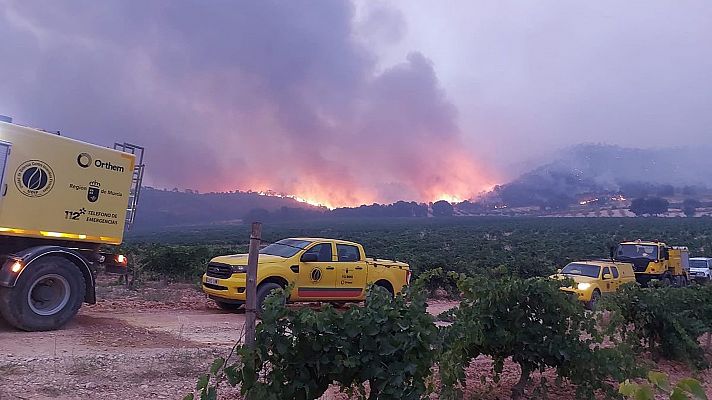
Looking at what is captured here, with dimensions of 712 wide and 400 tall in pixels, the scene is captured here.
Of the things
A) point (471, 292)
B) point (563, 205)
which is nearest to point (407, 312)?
point (471, 292)

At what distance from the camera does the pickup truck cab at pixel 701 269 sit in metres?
25.3

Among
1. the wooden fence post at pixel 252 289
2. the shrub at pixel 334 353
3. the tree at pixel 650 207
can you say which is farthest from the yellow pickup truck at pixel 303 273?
the tree at pixel 650 207

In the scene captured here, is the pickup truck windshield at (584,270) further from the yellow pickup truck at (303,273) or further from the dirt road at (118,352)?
the dirt road at (118,352)

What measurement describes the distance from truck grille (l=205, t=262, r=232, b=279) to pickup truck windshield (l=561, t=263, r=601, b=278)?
34.6ft

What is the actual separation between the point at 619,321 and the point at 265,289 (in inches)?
282

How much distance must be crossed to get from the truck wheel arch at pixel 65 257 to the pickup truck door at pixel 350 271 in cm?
535

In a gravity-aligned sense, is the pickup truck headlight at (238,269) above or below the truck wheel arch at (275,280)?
above

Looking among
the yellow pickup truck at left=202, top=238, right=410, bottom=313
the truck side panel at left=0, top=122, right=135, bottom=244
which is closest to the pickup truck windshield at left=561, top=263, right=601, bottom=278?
the yellow pickup truck at left=202, top=238, right=410, bottom=313

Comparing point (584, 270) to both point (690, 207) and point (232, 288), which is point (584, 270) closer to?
point (232, 288)

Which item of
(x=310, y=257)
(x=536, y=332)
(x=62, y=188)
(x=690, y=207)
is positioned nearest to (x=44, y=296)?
(x=62, y=188)

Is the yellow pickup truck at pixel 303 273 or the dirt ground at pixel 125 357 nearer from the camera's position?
the dirt ground at pixel 125 357

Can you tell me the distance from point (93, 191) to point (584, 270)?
1417cm

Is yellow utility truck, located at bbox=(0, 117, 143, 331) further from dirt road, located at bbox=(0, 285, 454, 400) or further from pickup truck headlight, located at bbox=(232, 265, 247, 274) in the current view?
pickup truck headlight, located at bbox=(232, 265, 247, 274)

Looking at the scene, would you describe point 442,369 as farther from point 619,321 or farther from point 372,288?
point 619,321
